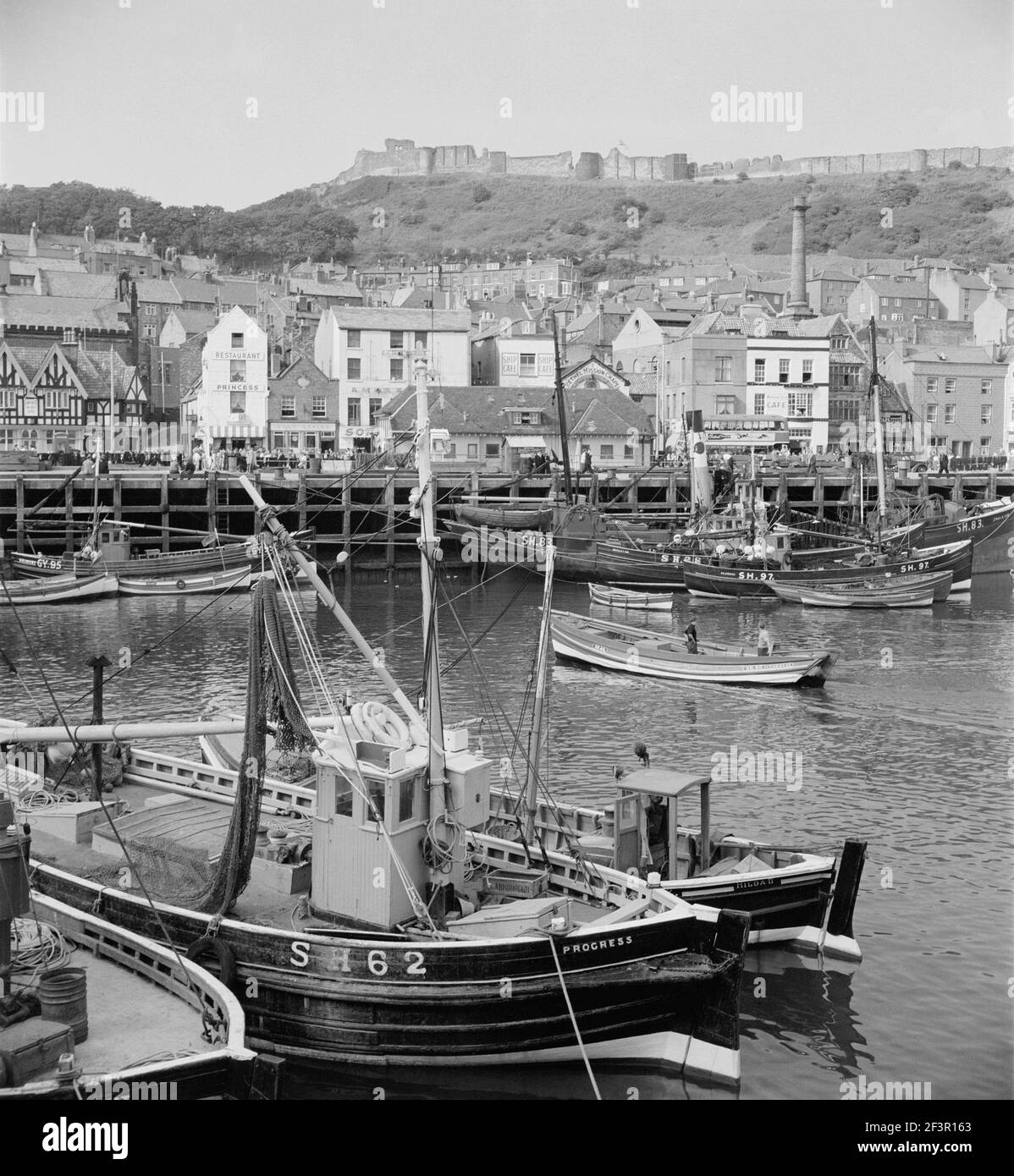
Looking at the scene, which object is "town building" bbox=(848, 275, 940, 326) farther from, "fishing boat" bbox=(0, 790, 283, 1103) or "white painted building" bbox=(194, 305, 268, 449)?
"fishing boat" bbox=(0, 790, 283, 1103)

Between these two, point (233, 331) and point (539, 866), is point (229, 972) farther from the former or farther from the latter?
point (233, 331)

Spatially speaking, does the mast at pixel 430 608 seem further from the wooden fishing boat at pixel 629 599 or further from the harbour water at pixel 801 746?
the wooden fishing boat at pixel 629 599

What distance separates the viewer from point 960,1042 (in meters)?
18.4

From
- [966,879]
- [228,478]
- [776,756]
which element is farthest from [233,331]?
[966,879]

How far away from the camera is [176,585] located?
58.0 meters

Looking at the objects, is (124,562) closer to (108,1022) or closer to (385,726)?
(385,726)

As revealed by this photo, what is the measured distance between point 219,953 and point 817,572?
45803 millimetres

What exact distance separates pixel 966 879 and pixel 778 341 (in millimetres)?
77705

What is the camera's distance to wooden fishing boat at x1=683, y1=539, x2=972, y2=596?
2333 inches

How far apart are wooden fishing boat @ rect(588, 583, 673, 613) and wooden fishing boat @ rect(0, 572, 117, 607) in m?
21.3

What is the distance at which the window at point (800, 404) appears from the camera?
9762 cm

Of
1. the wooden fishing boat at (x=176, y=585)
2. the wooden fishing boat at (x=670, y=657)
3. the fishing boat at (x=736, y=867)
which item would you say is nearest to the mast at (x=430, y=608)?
the fishing boat at (x=736, y=867)

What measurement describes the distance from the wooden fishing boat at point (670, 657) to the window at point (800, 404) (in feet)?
184

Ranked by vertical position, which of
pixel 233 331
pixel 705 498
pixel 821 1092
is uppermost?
pixel 233 331
